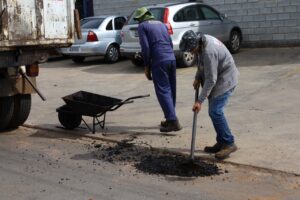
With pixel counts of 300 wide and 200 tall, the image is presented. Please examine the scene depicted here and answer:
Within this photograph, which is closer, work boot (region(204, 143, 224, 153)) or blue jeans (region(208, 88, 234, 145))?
blue jeans (region(208, 88, 234, 145))

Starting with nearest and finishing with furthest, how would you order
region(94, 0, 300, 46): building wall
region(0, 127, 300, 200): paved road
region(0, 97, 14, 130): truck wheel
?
region(0, 127, 300, 200): paved road → region(0, 97, 14, 130): truck wheel → region(94, 0, 300, 46): building wall

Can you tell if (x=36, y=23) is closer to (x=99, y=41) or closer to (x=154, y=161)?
(x=154, y=161)

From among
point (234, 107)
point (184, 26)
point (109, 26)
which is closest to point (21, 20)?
point (234, 107)

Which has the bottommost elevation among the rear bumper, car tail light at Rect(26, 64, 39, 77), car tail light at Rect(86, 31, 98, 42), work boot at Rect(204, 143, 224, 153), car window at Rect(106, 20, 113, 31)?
work boot at Rect(204, 143, 224, 153)

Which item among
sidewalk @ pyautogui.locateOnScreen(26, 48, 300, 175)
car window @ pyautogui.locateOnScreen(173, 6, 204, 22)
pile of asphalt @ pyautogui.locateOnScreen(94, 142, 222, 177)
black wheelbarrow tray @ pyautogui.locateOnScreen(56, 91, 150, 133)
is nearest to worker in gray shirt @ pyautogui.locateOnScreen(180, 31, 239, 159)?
sidewalk @ pyautogui.locateOnScreen(26, 48, 300, 175)

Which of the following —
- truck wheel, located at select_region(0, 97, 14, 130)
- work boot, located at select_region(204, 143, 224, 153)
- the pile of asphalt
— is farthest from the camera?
truck wheel, located at select_region(0, 97, 14, 130)

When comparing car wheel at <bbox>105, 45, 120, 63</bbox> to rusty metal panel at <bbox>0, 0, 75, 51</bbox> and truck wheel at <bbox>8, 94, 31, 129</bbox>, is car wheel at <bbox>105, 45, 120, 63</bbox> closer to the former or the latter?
truck wheel at <bbox>8, 94, 31, 129</bbox>

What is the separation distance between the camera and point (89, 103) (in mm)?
7996

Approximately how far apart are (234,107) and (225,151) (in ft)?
10.1

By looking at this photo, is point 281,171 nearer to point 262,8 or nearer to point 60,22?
point 60,22

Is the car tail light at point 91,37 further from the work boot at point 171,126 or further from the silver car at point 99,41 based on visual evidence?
the work boot at point 171,126

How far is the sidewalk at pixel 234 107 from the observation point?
7.06 meters

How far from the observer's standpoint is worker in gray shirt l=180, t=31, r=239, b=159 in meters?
6.26

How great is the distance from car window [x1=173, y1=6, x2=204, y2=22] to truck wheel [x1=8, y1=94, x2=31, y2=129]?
671 cm
